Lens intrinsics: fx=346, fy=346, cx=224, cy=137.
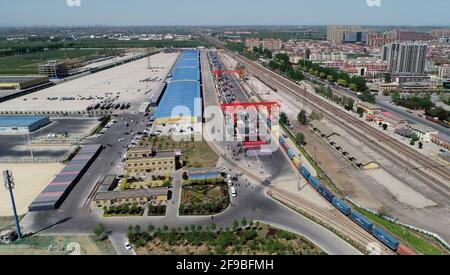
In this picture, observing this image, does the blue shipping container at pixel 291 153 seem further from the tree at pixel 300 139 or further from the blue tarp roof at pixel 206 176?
the blue tarp roof at pixel 206 176

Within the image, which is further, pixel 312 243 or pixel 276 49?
pixel 276 49

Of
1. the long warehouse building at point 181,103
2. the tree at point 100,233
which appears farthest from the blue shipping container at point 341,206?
the long warehouse building at point 181,103

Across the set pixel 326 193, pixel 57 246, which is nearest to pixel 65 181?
pixel 57 246

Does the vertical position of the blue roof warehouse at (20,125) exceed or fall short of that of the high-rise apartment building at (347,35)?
it falls short

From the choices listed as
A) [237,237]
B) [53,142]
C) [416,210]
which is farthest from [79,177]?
[416,210]

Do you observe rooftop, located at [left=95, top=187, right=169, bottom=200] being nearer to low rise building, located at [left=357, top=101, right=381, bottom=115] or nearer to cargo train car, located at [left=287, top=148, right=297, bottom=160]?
cargo train car, located at [left=287, top=148, right=297, bottom=160]

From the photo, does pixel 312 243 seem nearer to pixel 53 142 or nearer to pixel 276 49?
pixel 53 142

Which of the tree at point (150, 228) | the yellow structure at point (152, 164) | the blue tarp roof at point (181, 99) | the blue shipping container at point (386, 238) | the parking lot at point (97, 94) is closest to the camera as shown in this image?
the blue shipping container at point (386, 238)
